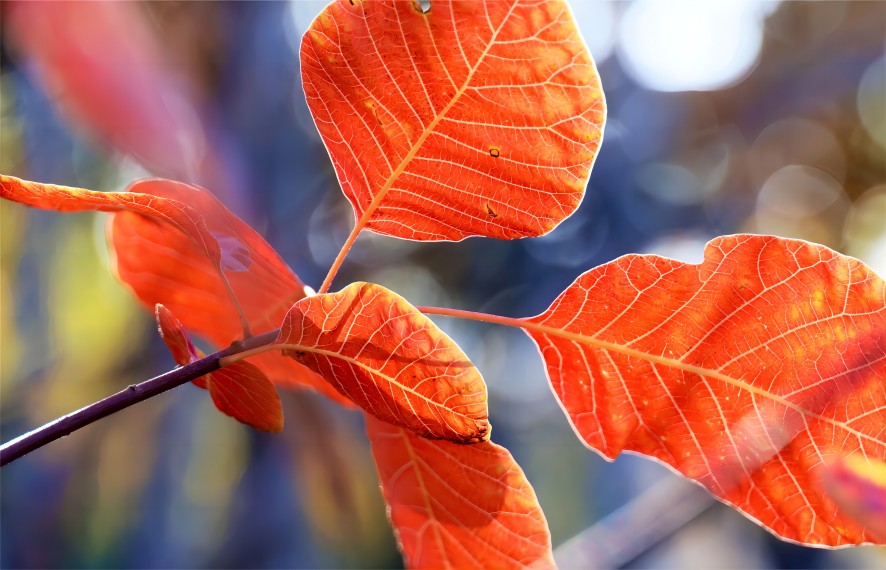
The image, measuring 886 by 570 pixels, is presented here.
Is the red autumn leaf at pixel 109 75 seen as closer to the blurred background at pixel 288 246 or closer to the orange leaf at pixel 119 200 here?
the blurred background at pixel 288 246

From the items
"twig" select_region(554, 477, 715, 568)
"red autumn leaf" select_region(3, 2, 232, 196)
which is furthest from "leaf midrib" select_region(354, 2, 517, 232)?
"red autumn leaf" select_region(3, 2, 232, 196)

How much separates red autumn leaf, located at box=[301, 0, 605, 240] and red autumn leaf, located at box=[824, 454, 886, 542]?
22 centimetres

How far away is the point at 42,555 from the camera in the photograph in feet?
5.96

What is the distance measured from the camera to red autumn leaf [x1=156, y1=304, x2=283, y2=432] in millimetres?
387

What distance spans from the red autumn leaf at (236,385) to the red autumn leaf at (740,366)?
18cm

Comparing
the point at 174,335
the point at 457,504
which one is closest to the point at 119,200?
the point at 174,335

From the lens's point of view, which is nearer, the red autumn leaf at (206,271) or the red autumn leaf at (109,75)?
the red autumn leaf at (206,271)

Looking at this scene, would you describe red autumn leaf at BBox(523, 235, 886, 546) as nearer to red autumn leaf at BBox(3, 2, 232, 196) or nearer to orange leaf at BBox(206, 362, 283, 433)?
orange leaf at BBox(206, 362, 283, 433)

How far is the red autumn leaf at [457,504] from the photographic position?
474 mm

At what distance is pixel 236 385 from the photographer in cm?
40

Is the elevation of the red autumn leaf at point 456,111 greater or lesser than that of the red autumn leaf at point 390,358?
greater

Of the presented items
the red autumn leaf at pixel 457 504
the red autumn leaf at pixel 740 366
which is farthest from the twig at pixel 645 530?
the red autumn leaf at pixel 740 366

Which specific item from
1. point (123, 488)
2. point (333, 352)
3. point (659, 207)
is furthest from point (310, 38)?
point (659, 207)

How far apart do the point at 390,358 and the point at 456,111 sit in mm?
143
